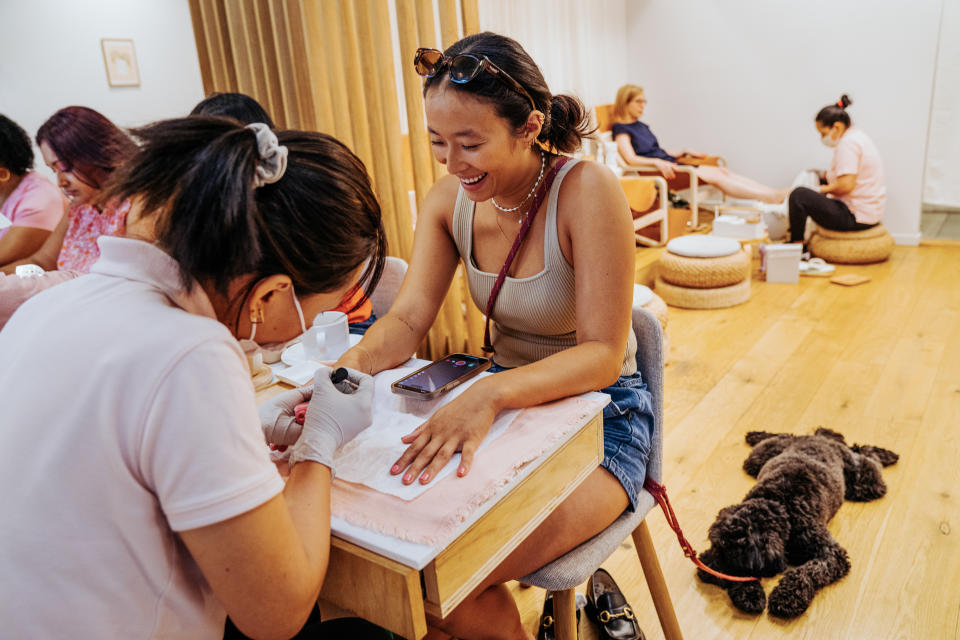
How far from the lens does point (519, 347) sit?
4.91 ft

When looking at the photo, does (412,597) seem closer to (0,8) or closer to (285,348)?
(285,348)

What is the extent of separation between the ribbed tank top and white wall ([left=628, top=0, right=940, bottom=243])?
4.80m

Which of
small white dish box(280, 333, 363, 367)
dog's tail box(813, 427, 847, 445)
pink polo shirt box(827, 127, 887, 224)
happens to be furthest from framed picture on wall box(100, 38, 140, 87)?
pink polo shirt box(827, 127, 887, 224)

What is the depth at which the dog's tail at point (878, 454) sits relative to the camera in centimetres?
229

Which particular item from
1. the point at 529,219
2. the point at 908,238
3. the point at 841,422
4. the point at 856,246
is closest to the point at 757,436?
the point at 841,422

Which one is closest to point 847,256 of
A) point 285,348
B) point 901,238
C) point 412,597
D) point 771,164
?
point 901,238

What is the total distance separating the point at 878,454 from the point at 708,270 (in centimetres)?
187

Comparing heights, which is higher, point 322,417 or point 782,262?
point 322,417

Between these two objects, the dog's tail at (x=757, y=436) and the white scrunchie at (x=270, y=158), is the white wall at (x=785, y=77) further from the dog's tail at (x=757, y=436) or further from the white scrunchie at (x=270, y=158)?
the white scrunchie at (x=270, y=158)

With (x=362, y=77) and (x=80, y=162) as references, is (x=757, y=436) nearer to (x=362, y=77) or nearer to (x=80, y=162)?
(x=362, y=77)

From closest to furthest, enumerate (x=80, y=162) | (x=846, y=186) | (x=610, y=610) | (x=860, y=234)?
(x=610, y=610) < (x=80, y=162) < (x=846, y=186) < (x=860, y=234)

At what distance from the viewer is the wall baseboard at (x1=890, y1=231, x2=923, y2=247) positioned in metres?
5.13

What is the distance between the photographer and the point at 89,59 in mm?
3785

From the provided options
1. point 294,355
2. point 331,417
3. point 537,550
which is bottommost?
point 537,550
